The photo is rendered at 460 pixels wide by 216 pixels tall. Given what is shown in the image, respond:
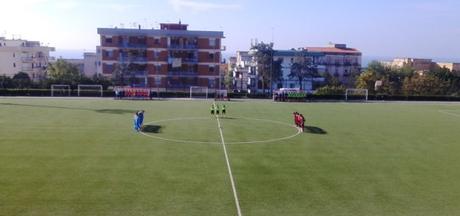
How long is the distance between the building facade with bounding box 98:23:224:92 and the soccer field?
156ft

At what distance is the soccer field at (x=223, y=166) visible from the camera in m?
17.6

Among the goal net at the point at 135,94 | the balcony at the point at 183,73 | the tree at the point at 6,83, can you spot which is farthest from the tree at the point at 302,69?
the tree at the point at 6,83

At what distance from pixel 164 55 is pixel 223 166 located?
2637 inches

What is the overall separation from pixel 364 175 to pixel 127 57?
71.0 meters

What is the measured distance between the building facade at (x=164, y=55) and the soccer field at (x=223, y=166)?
47456 mm

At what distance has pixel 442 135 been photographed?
34.3 meters

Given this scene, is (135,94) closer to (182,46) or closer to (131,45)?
(131,45)

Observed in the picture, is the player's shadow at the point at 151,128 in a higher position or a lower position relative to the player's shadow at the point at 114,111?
lower

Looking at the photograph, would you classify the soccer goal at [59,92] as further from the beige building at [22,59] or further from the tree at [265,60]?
the beige building at [22,59]

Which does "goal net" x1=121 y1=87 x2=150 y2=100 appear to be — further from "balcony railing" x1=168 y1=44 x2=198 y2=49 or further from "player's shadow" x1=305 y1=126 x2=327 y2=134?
"player's shadow" x1=305 y1=126 x2=327 y2=134

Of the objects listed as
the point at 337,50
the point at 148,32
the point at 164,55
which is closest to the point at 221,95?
the point at 164,55

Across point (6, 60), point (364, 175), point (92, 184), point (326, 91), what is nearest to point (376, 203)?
point (364, 175)

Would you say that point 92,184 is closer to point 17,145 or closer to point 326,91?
point 17,145

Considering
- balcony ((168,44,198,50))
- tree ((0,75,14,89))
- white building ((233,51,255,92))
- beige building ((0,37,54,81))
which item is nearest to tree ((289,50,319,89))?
white building ((233,51,255,92))
